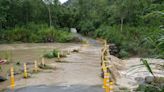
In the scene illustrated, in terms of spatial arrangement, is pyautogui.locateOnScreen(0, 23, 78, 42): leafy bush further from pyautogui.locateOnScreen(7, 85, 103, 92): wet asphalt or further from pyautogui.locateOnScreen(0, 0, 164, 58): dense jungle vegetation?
pyautogui.locateOnScreen(7, 85, 103, 92): wet asphalt

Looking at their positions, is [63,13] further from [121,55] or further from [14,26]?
[121,55]

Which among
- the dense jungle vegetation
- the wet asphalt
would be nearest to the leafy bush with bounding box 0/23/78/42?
the dense jungle vegetation

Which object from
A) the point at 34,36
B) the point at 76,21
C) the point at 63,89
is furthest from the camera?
the point at 76,21

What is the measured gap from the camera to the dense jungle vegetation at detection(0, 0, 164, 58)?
121 ft

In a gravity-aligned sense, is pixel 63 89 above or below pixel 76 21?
below

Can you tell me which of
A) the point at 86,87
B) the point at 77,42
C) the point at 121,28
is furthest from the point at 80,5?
the point at 86,87

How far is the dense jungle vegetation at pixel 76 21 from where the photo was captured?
36906 millimetres

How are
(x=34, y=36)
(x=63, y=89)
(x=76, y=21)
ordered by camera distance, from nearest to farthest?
(x=63, y=89), (x=34, y=36), (x=76, y=21)

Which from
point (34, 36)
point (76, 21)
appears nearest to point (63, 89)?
point (34, 36)

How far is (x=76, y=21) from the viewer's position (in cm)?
7025

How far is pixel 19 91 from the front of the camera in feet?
39.0

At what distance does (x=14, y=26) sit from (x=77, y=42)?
15.2 m

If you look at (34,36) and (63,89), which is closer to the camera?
(63,89)

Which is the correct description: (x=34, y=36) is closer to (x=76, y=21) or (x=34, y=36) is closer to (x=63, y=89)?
(x=76, y=21)
